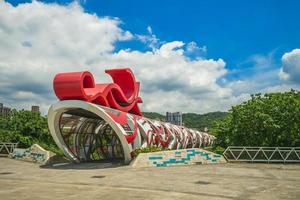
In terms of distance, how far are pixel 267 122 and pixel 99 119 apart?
1396 centimetres

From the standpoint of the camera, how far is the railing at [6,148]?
31.6 meters

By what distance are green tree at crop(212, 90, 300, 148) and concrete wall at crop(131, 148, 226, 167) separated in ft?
13.3

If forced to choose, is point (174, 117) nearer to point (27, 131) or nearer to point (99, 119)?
point (27, 131)

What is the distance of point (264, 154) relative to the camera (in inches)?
1022

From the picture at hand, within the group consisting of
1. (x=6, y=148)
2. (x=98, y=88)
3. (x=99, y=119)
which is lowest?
(x=6, y=148)

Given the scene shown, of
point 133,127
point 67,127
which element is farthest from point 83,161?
point 133,127

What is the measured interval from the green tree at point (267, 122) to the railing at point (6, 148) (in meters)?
20.2

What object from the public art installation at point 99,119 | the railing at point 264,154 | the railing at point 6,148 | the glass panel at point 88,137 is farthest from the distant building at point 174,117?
the railing at point 264,154

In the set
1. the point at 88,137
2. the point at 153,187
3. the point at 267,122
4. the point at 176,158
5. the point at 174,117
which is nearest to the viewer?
the point at 153,187

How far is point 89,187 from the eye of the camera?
1352 centimetres

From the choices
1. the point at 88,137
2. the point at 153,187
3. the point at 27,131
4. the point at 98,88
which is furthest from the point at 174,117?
the point at 153,187

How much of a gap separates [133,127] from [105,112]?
374 centimetres

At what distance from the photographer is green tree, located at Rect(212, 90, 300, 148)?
2708 centimetres

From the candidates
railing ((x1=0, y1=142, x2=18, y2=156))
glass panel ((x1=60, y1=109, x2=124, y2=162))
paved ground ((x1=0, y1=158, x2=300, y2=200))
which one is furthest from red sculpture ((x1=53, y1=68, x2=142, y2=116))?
railing ((x1=0, y1=142, x2=18, y2=156))
